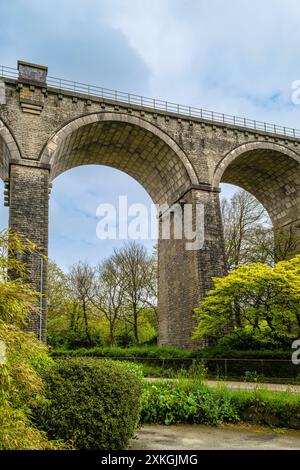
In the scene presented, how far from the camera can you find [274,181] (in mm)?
27531

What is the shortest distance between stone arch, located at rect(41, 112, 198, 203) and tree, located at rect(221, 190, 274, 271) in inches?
216

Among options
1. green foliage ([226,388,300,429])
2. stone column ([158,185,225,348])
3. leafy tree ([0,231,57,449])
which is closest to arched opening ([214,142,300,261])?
stone column ([158,185,225,348])

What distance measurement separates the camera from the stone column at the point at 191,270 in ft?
69.3

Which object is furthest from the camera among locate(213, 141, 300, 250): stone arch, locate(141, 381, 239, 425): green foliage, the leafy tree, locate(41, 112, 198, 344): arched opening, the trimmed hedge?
locate(213, 141, 300, 250): stone arch

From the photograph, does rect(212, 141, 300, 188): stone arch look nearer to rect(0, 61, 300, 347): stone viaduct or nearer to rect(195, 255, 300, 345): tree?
rect(0, 61, 300, 347): stone viaduct

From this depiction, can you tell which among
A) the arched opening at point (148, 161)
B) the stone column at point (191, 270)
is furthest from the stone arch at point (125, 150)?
the stone column at point (191, 270)

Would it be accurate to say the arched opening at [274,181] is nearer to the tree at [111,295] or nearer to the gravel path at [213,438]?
the tree at [111,295]

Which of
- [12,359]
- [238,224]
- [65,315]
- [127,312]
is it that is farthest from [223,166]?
[12,359]

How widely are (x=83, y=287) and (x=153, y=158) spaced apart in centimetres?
1513

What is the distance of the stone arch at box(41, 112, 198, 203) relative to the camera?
21.1m

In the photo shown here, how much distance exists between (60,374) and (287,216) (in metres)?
24.5

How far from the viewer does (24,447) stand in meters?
3.51

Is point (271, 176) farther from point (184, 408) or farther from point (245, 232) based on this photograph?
point (184, 408)

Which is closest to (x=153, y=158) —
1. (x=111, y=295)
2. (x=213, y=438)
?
(x=111, y=295)
